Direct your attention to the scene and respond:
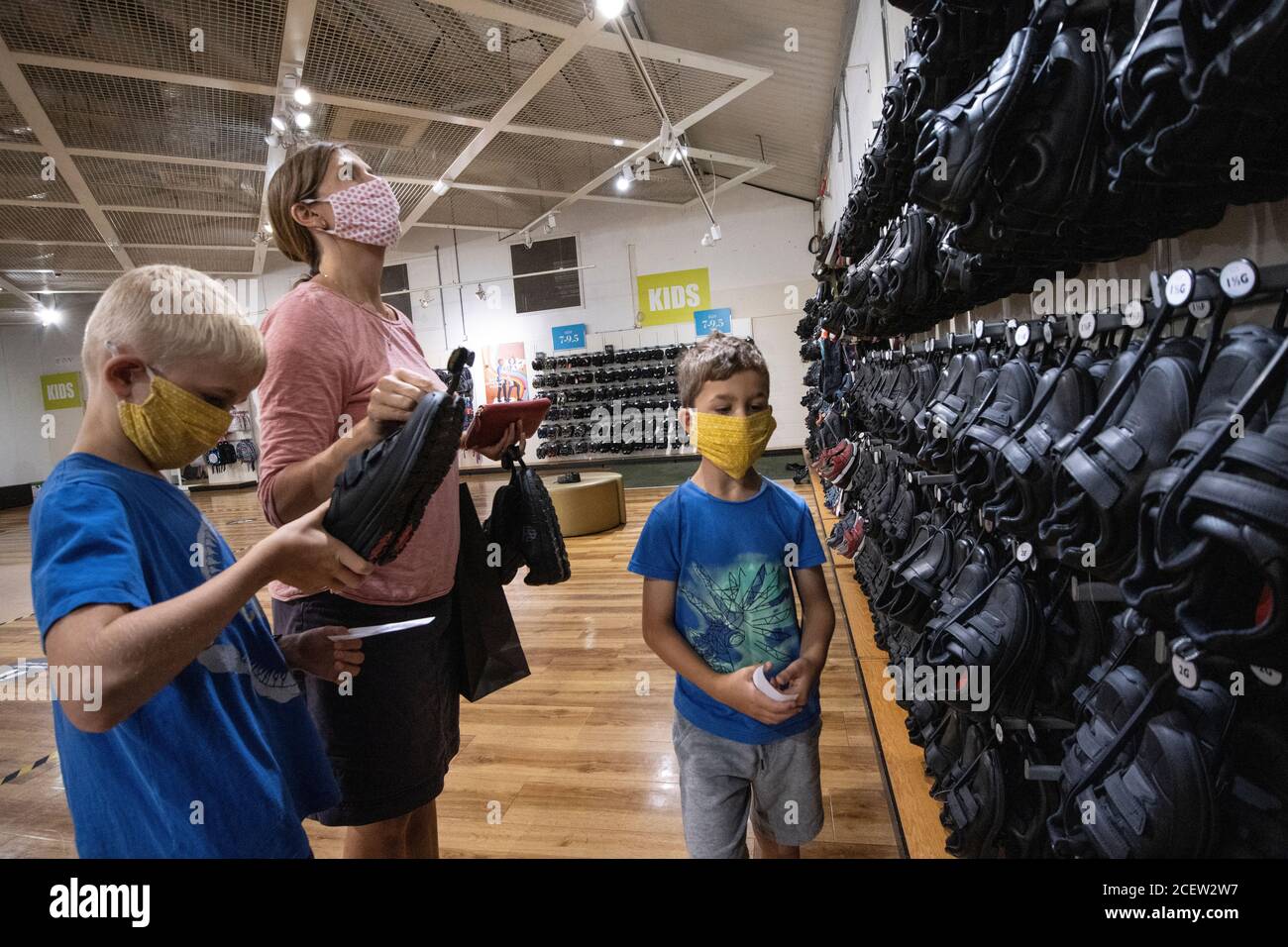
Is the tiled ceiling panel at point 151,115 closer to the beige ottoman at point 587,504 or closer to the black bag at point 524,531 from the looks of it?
the beige ottoman at point 587,504

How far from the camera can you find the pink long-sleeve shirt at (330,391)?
1056 mm

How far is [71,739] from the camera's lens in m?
0.80

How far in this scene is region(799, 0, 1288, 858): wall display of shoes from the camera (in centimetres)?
60

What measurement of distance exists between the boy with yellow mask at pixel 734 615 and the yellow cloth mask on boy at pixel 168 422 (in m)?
0.83

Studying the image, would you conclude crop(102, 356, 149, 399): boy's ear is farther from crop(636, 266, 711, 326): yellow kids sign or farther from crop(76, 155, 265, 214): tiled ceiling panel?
crop(636, 266, 711, 326): yellow kids sign

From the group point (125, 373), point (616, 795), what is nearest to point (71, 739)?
point (125, 373)

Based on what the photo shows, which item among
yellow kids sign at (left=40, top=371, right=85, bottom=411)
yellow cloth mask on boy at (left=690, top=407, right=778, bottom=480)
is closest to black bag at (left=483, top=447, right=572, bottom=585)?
yellow cloth mask on boy at (left=690, top=407, right=778, bottom=480)

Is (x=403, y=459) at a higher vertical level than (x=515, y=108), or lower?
lower

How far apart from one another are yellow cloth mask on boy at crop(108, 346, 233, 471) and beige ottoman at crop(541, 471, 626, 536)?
19.8 feet

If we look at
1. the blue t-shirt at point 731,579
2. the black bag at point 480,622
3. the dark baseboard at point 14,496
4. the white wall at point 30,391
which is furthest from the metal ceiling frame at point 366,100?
the dark baseboard at point 14,496
